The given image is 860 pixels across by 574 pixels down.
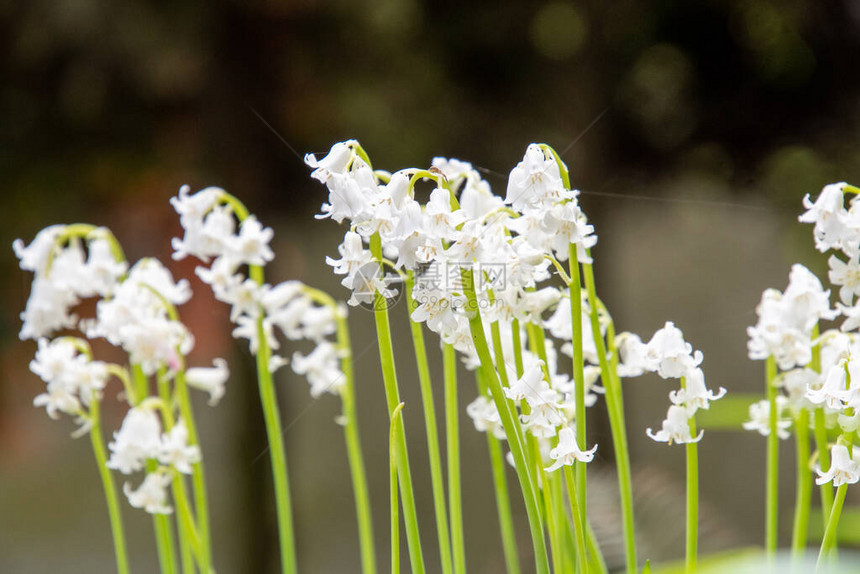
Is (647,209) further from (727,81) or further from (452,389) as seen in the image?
(452,389)

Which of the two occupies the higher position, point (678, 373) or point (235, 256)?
point (235, 256)

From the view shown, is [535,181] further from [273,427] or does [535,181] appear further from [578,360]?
[273,427]

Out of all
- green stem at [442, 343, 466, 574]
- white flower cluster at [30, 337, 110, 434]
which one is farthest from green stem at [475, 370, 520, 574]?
white flower cluster at [30, 337, 110, 434]

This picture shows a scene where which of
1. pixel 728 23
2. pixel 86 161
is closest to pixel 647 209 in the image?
pixel 728 23

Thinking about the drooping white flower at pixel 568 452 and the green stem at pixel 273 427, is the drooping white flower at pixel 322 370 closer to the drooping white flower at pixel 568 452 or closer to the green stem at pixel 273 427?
the green stem at pixel 273 427

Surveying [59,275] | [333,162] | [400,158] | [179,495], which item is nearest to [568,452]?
[333,162]

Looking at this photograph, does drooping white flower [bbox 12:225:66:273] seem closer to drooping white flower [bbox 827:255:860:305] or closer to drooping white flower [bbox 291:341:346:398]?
drooping white flower [bbox 291:341:346:398]

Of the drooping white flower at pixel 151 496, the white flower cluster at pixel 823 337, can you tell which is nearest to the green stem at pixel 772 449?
the white flower cluster at pixel 823 337

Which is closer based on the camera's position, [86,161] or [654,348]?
[654,348]

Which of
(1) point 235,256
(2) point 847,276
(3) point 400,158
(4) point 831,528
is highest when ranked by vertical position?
(3) point 400,158
